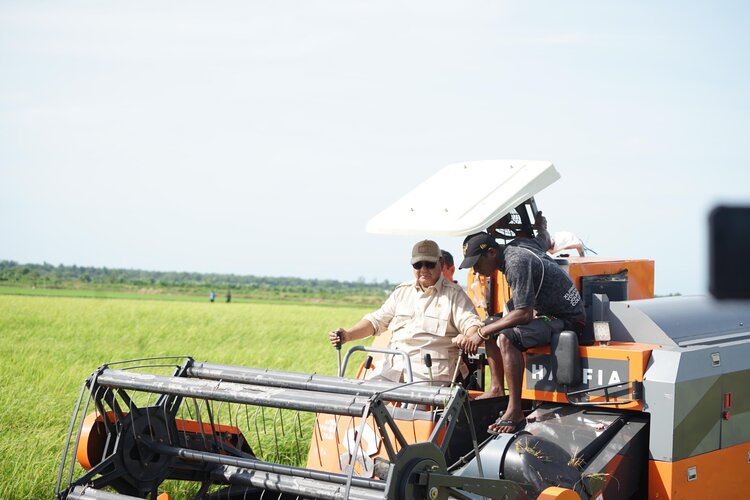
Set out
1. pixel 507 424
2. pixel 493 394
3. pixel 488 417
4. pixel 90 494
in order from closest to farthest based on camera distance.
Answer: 1. pixel 90 494
2. pixel 507 424
3. pixel 493 394
4. pixel 488 417

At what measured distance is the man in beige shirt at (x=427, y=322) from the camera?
6523 mm

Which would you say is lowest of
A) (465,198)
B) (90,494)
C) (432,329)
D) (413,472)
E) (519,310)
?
(90,494)

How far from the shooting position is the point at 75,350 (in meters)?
16.2

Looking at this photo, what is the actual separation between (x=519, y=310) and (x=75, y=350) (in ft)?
39.9

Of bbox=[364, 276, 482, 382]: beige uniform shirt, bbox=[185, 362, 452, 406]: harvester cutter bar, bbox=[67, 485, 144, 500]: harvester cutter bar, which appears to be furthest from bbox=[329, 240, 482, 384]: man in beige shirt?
bbox=[67, 485, 144, 500]: harvester cutter bar

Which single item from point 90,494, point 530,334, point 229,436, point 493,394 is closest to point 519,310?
point 530,334

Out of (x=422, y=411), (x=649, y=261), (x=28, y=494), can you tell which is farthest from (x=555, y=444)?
(x=28, y=494)

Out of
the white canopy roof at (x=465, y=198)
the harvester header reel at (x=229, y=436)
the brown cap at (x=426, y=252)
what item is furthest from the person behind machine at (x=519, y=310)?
the harvester header reel at (x=229, y=436)

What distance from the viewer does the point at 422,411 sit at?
19.9 feet

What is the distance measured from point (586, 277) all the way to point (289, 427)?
4405 millimetres

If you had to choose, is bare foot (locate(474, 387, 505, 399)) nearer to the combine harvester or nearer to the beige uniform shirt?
the combine harvester

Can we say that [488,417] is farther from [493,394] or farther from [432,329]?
[432,329]

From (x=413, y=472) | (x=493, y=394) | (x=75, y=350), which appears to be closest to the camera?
(x=413, y=472)

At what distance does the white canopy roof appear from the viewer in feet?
20.1
